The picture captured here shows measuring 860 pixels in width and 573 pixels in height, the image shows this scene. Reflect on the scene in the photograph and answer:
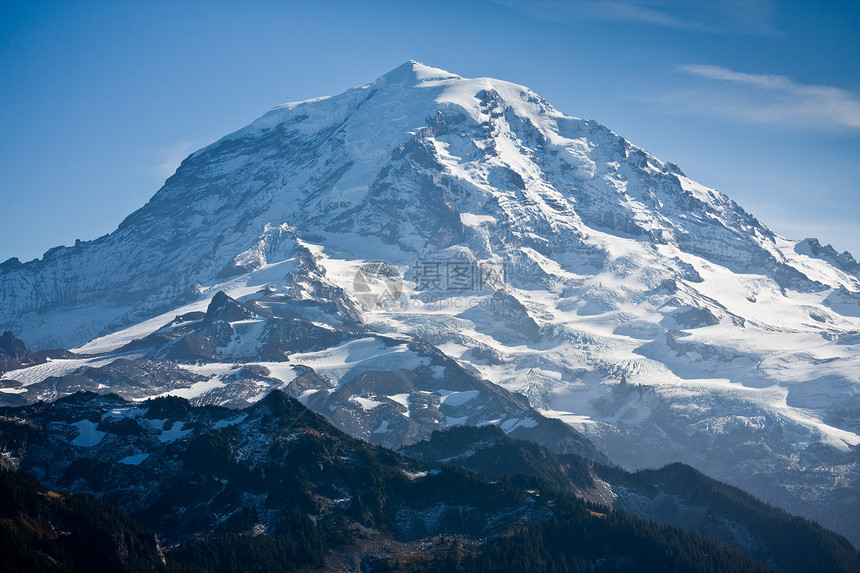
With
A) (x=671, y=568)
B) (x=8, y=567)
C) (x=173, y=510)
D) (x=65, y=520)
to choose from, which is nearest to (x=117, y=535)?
(x=65, y=520)

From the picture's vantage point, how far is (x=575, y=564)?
198 meters

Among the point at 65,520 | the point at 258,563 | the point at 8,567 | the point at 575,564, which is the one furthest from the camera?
the point at 575,564

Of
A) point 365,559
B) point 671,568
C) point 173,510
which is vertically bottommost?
point 671,568

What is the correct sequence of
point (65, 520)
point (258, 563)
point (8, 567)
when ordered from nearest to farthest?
1. point (8, 567)
2. point (65, 520)
3. point (258, 563)

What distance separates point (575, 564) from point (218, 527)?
5924cm

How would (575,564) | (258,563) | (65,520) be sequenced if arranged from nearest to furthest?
(65,520) < (258,563) < (575,564)

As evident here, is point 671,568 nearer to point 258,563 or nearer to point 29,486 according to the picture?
point 258,563

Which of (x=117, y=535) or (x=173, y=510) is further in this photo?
(x=173, y=510)

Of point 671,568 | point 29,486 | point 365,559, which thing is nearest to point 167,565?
point 29,486

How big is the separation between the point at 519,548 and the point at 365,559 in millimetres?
25888

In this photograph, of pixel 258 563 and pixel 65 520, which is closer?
pixel 65 520

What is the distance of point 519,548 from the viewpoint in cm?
19800

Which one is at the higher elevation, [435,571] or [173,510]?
[173,510]

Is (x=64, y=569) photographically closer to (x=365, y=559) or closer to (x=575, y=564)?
(x=365, y=559)
